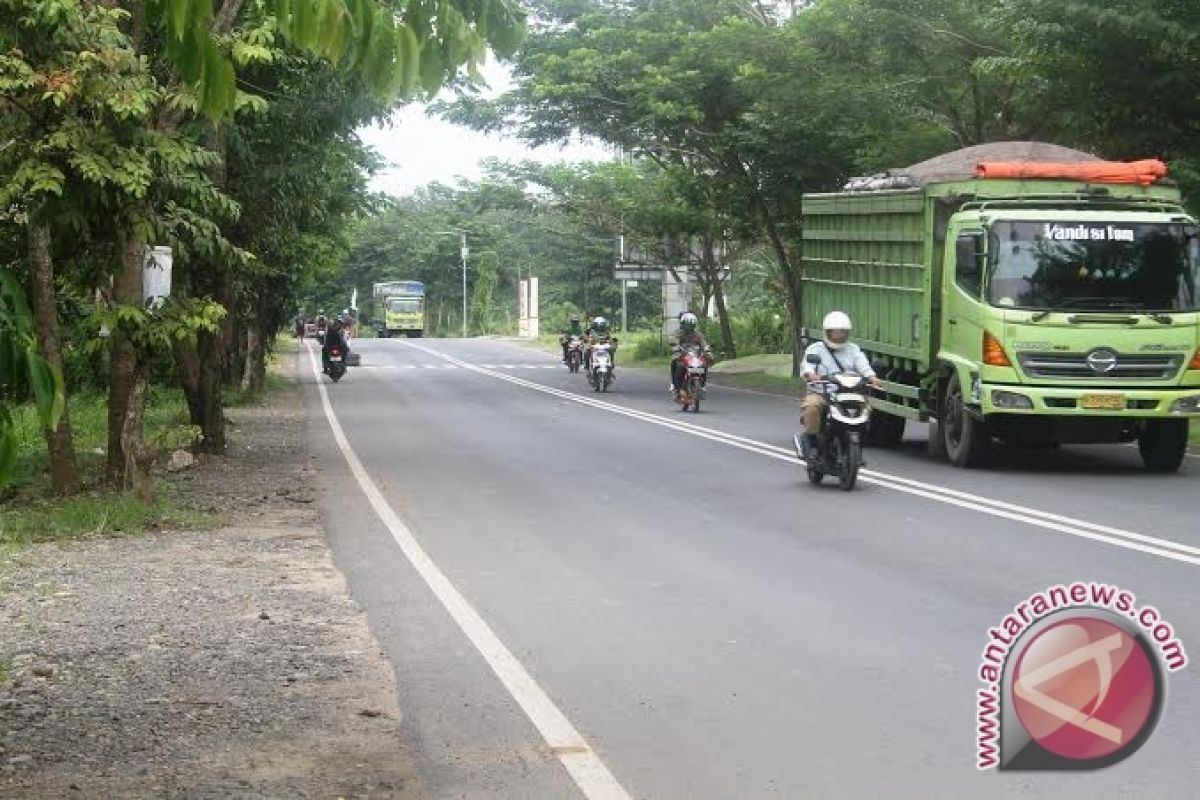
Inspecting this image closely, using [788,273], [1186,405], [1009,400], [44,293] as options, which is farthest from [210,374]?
[788,273]

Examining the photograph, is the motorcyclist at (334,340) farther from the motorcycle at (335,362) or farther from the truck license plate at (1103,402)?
the truck license plate at (1103,402)

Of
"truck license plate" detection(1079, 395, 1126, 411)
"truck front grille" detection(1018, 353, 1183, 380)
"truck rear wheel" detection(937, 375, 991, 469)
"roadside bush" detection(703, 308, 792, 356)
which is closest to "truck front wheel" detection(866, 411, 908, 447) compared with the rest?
"truck rear wheel" detection(937, 375, 991, 469)

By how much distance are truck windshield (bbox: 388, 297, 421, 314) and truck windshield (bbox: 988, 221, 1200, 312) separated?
78638mm

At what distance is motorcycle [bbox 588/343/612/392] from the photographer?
3469cm

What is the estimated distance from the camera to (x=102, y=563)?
11.5 meters

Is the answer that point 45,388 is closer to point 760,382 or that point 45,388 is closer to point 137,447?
point 137,447

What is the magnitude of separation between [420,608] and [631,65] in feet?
83.8

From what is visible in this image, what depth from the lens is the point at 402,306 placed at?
308 feet

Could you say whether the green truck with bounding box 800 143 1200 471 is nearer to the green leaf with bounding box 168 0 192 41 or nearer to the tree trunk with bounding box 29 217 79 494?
the tree trunk with bounding box 29 217 79 494

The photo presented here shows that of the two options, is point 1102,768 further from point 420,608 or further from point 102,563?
point 102,563

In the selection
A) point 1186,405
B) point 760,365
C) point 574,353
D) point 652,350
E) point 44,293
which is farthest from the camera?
point 652,350

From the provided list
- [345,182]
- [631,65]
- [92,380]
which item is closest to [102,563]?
[345,182]

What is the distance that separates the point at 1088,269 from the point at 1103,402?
56.0 inches

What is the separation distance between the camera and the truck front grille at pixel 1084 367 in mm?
16453
